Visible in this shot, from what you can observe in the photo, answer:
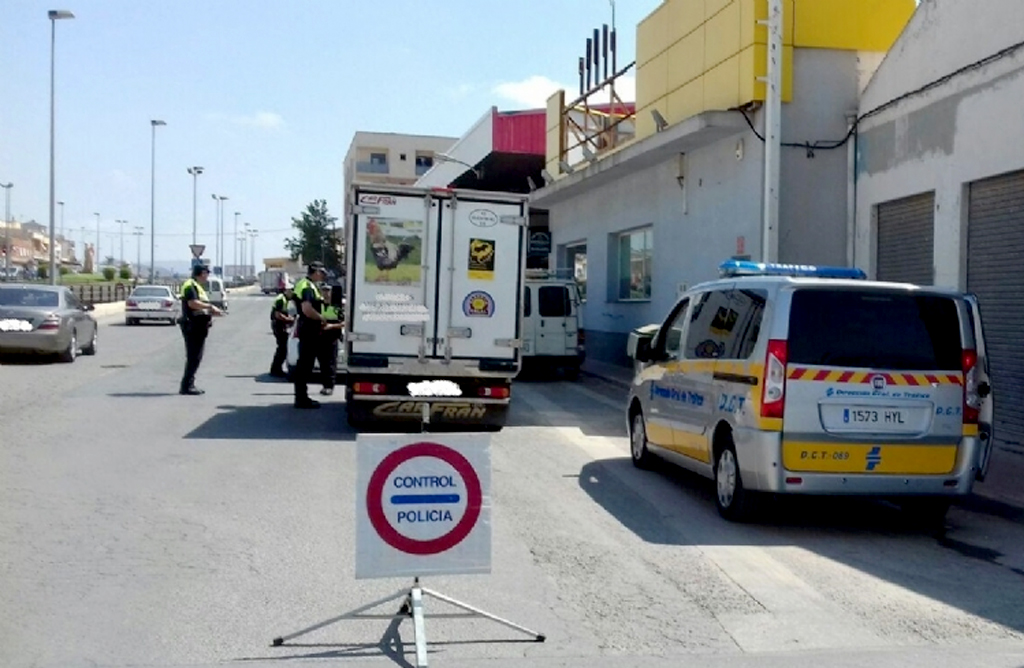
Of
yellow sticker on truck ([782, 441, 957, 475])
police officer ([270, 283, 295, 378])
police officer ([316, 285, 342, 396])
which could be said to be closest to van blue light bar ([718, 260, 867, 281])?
yellow sticker on truck ([782, 441, 957, 475])

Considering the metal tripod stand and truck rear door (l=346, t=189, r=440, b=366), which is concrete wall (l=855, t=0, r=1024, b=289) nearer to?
truck rear door (l=346, t=189, r=440, b=366)

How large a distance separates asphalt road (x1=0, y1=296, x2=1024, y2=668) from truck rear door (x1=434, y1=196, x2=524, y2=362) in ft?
4.74

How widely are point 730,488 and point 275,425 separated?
691 centimetres

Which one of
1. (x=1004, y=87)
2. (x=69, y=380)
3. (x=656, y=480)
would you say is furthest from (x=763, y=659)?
(x=69, y=380)

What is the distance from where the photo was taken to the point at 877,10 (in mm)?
18359

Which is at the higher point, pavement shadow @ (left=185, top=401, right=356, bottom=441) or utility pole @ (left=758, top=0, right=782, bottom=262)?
utility pole @ (left=758, top=0, right=782, bottom=262)

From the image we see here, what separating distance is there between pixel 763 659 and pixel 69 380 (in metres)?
16.4

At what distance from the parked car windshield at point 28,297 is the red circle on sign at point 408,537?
1940cm

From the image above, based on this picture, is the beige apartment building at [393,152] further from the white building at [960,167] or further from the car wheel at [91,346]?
the white building at [960,167]

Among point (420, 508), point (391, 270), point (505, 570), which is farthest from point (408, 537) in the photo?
point (391, 270)

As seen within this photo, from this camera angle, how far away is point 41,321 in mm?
22594

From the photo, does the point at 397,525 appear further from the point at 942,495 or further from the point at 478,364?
the point at 478,364

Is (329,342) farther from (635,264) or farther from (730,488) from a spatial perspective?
(635,264)

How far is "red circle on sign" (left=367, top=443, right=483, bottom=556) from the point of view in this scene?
596 centimetres
